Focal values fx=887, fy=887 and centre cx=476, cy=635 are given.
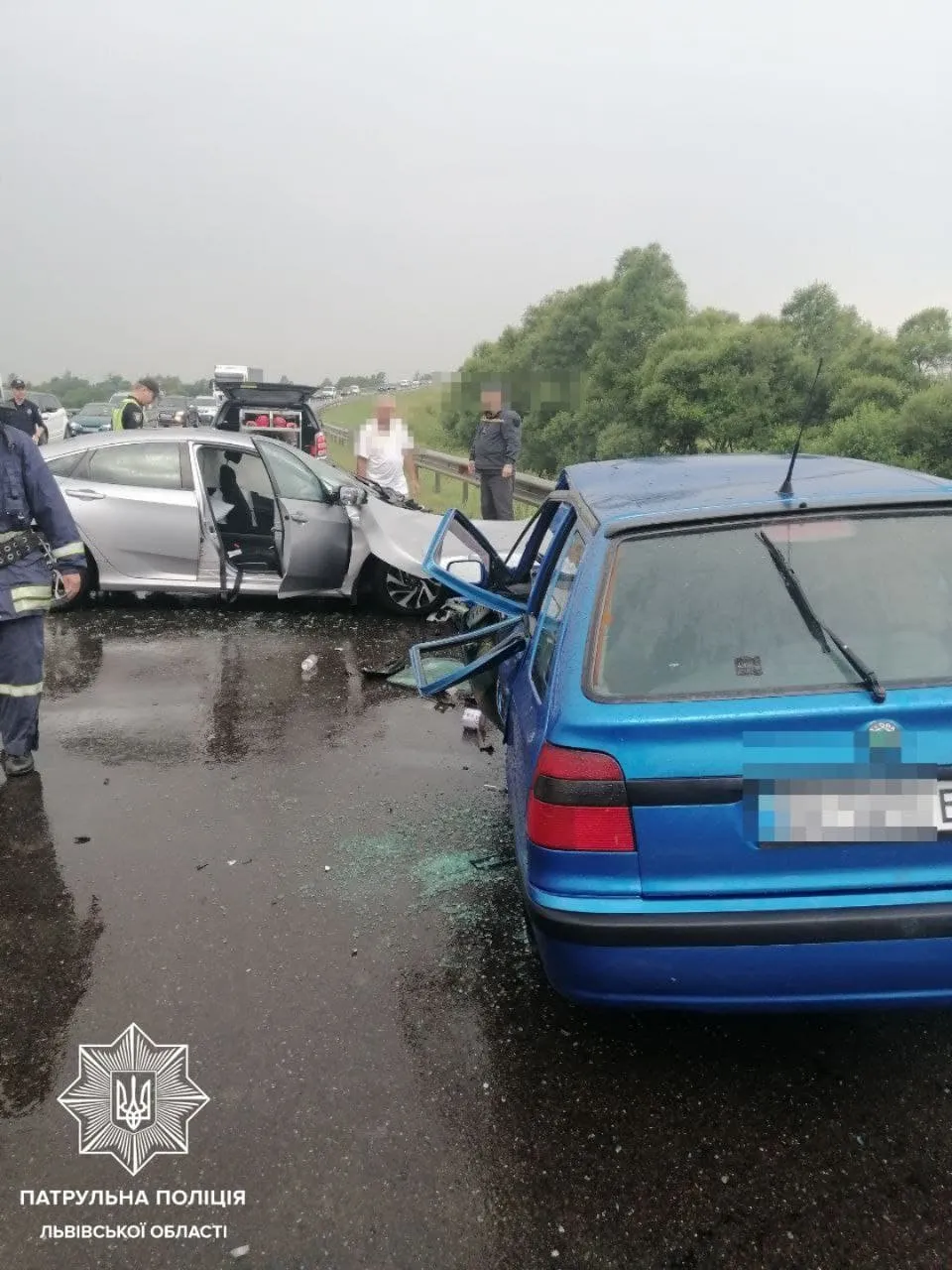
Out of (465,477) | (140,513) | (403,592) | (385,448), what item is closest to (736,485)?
(403,592)

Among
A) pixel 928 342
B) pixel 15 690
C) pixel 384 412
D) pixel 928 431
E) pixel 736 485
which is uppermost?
pixel 928 342

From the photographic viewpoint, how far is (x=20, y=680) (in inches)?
167

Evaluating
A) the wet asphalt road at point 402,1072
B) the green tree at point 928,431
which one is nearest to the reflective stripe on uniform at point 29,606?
the wet asphalt road at point 402,1072

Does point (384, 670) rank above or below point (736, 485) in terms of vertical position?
below

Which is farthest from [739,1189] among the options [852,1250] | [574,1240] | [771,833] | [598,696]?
[598,696]

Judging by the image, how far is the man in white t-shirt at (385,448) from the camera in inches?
350

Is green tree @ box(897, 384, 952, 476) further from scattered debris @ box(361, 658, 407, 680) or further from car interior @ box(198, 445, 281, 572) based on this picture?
scattered debris @ box(361, 658, 407, 680)

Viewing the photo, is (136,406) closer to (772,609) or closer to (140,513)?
(140,513)

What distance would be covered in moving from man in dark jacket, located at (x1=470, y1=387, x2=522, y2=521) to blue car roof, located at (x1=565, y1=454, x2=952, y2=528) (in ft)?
20.5

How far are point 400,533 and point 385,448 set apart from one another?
2006mm

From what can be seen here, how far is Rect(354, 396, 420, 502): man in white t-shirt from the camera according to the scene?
888 centimetres

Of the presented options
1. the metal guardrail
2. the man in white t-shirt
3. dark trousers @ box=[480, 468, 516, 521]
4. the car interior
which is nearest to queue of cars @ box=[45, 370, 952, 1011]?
Result: the car interior

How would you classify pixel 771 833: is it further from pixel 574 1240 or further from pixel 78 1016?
pixel 78 1016

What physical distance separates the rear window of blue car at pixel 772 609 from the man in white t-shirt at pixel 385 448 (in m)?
6.64
